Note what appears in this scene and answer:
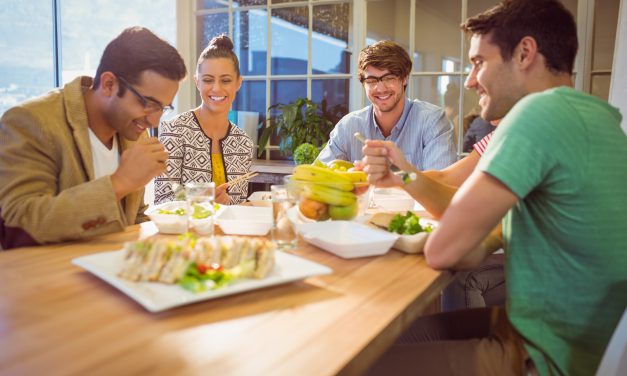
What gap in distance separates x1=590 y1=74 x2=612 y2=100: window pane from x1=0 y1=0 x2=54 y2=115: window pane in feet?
11.9

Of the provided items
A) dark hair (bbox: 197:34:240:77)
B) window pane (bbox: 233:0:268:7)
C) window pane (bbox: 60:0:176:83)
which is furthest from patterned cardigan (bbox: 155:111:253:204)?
window pane (bbox: 233:0:268:7)

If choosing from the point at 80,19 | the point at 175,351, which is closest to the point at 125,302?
the point at 175,351

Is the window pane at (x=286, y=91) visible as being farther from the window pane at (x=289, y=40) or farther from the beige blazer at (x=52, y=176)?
the beige blazer at (x=52, y=176)

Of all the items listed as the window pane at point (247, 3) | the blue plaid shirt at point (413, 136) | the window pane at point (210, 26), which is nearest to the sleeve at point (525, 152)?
the blue plaid shirt at point (413, 136)

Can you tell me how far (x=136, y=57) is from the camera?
1653 millimetres

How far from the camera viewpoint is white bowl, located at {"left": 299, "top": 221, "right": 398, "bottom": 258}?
1.32 m

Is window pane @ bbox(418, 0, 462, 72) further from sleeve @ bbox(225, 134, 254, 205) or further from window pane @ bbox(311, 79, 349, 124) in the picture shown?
sleeve @ bbox(225, 134, 254, 205)

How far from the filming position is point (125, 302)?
3.14 ft

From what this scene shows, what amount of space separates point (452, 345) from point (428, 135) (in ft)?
5.47

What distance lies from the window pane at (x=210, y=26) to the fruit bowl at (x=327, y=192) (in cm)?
353

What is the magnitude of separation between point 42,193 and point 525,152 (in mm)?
1170

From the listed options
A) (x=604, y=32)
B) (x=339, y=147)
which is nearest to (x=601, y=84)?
(x=604, y=32)

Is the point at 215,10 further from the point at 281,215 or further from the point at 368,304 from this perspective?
the point at 368,304

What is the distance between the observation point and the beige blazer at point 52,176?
1.36 m
